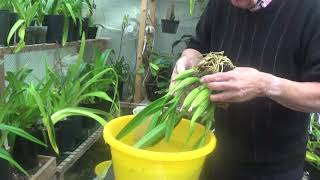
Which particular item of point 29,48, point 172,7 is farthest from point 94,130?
point 172,7

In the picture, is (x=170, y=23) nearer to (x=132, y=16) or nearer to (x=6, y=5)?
(x=132, y=16)

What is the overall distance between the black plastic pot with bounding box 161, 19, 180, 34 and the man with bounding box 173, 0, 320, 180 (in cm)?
127

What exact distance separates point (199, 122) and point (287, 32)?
29cm

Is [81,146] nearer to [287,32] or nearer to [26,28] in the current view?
[26,28]

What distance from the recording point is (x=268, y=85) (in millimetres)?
708

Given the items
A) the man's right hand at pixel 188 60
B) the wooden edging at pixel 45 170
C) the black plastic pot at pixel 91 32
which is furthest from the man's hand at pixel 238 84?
the black plastic pot at pixel 91 32

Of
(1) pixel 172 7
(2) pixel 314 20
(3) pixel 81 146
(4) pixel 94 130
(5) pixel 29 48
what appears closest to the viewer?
(2) pixel 314 20

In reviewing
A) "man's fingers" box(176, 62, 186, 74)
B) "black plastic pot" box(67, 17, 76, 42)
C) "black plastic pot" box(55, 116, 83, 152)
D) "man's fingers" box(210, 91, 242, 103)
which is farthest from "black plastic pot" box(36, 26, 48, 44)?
"man's fingers" box(210, 91, 242, 103)

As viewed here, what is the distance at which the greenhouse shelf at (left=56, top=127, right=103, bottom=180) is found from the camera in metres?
1.30

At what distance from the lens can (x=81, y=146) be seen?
1.59m

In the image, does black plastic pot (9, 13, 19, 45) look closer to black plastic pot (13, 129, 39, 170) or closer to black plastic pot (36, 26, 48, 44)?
black plastic pot (36, 26, 48, 44)

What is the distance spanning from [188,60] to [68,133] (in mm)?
698

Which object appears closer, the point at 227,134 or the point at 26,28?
the point at 227,134

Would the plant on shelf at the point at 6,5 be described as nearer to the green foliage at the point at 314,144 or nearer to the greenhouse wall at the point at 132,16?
the greenhouse wall at the point at 132,16
